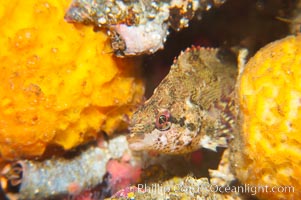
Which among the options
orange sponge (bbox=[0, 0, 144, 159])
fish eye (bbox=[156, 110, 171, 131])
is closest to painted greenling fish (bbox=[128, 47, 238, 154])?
fish eye (bbox=[156, 110, 171, 131])

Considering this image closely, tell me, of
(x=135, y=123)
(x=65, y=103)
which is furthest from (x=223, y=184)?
(x=65, y=103)

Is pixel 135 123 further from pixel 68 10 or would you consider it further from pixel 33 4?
pixel 33 4

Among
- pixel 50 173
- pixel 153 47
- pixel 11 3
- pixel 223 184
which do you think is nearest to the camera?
pixel 11 3

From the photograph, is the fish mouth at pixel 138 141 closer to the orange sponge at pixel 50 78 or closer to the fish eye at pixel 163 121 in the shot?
the fish eye at pixel 163 121

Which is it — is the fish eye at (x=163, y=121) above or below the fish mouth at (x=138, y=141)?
above

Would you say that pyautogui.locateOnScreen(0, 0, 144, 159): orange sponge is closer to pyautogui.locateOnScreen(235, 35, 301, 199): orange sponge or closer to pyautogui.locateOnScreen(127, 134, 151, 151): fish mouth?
pyautogui.locateOnScreen(127, 134, 151, 151): fish mouth

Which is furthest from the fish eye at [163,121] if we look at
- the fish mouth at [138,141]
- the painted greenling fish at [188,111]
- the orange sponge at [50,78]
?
the orange sponge at [50,78]
